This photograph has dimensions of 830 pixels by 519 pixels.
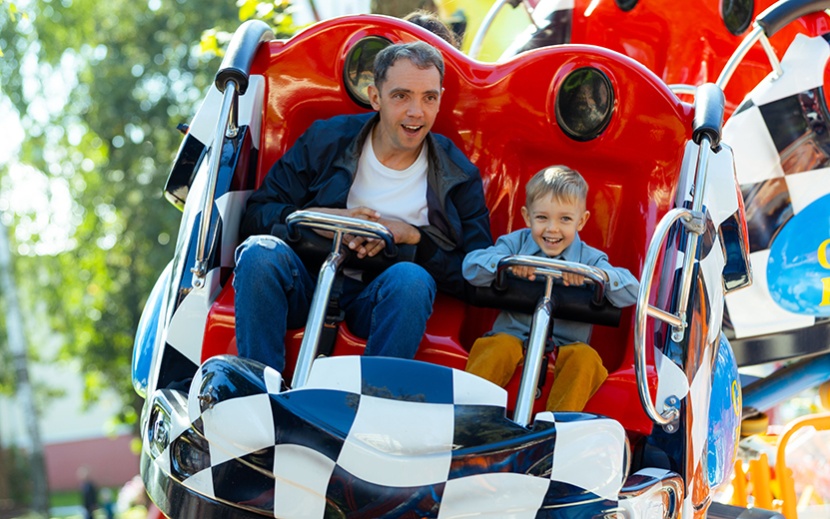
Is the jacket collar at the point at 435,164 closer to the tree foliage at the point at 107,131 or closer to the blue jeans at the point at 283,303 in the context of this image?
the blue jeans at the point at 283,303

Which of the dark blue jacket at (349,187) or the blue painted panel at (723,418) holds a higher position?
the dark blue jacket at (349,187)

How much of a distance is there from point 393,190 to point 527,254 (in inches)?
17.6

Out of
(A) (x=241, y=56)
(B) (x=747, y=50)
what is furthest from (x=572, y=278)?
(B) (x=747, y=50)

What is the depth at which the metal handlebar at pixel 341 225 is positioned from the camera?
273 centimetres

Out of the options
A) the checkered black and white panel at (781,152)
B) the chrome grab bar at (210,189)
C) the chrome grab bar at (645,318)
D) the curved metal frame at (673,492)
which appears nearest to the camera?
the chrome grab bar at (645,318)

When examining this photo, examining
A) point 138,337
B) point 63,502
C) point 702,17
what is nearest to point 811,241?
point 702,17

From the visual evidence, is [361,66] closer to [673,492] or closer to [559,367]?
[559,367]

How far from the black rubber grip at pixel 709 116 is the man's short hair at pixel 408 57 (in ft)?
2.33

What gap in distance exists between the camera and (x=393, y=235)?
2951 millimetres

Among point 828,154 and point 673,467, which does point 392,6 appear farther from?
point 673,467

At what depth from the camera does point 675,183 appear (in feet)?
10.3

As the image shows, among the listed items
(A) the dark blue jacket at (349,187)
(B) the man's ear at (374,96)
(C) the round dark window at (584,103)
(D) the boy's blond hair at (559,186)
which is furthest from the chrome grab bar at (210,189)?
(C) the round dark window at (584,103)

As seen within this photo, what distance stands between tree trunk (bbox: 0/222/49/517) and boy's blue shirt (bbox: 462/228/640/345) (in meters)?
11.4

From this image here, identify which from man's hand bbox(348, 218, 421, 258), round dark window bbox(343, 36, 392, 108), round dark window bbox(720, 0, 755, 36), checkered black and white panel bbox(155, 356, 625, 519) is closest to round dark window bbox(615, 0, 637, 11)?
round dark window bbox(720, 0, 755, 36)
